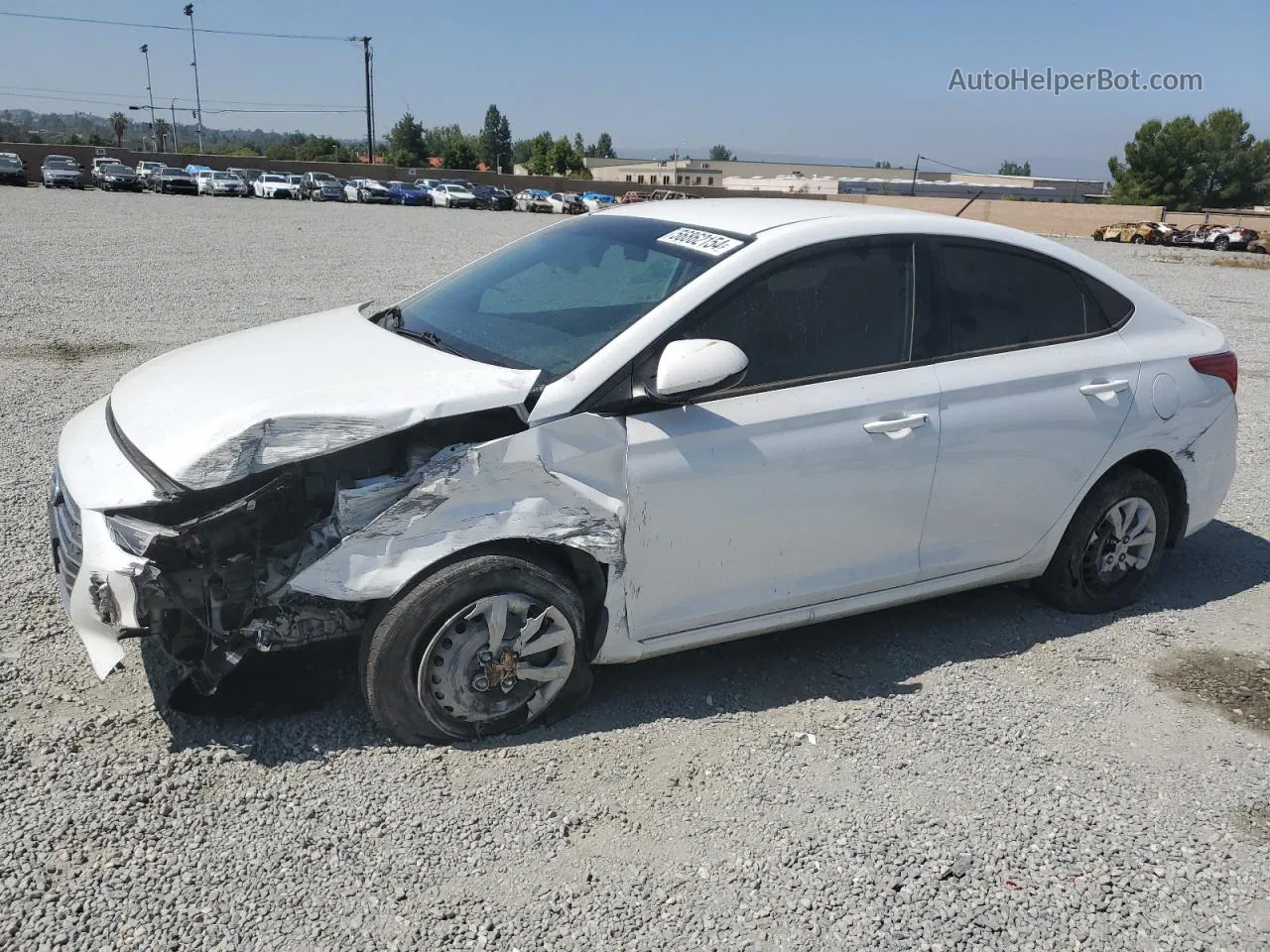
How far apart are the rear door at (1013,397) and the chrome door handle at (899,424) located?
0.42 feet

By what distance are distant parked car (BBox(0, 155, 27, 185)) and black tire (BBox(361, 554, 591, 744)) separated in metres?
49.9

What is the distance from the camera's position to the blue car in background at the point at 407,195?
50.8 meters

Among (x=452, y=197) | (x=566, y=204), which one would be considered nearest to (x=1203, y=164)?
(x=566, y=204)

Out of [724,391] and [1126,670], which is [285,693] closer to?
[724,391]

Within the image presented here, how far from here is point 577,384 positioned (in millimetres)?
3201

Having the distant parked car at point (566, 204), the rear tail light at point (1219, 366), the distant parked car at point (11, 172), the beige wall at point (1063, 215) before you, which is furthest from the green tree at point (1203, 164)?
the rear tail light at point (1219, 366)

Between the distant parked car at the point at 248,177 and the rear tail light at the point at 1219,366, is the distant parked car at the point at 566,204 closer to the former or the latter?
the distant parked car at the point at 248,177

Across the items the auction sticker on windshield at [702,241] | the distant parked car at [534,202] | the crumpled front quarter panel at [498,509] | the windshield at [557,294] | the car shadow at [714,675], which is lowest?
the distant parked car at [534,202]

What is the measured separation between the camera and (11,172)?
4316 cm

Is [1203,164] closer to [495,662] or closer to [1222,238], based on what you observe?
[1222,238]

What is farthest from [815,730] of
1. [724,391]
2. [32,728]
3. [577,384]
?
[32,728]

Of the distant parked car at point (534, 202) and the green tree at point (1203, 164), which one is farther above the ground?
the green tree at point (1203, 164)

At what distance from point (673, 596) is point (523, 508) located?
2.14 feet

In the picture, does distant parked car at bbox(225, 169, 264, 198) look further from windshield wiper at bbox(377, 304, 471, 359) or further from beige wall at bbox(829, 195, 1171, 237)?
windshield wiper at bbox(377, 304, 471, 359)
